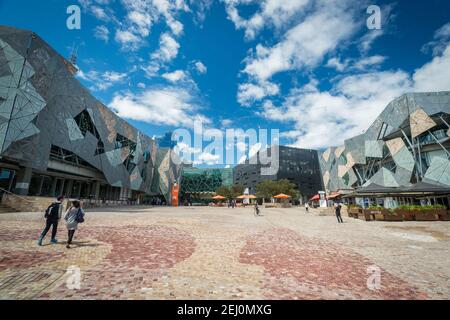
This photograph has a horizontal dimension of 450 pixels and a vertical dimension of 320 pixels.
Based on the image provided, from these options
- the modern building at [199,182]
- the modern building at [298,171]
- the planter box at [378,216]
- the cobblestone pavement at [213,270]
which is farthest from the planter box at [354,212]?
the modern building at [199,182]

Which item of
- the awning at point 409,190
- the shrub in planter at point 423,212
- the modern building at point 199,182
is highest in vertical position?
the modern building at point 199,182

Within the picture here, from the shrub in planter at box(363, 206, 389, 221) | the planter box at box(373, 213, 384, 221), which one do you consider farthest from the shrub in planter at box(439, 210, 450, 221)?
the planter box at box(373, 213, 384, 221)

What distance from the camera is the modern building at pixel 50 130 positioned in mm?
20828

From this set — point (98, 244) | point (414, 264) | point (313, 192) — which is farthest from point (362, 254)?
point (313, 192)

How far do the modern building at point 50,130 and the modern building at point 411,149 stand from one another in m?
35.5

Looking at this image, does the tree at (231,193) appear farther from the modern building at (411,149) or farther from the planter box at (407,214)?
the planter box at (407,214)

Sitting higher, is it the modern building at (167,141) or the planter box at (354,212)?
the modern building at (167,141)

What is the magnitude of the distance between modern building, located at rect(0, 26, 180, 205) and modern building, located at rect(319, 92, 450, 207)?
35.5 m

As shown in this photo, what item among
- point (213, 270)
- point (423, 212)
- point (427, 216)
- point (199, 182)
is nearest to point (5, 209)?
point (213, 270)

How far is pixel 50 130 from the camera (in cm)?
2442

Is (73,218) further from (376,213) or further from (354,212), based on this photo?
(354,212)

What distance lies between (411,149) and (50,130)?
166 ft

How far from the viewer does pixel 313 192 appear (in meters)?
91.8
